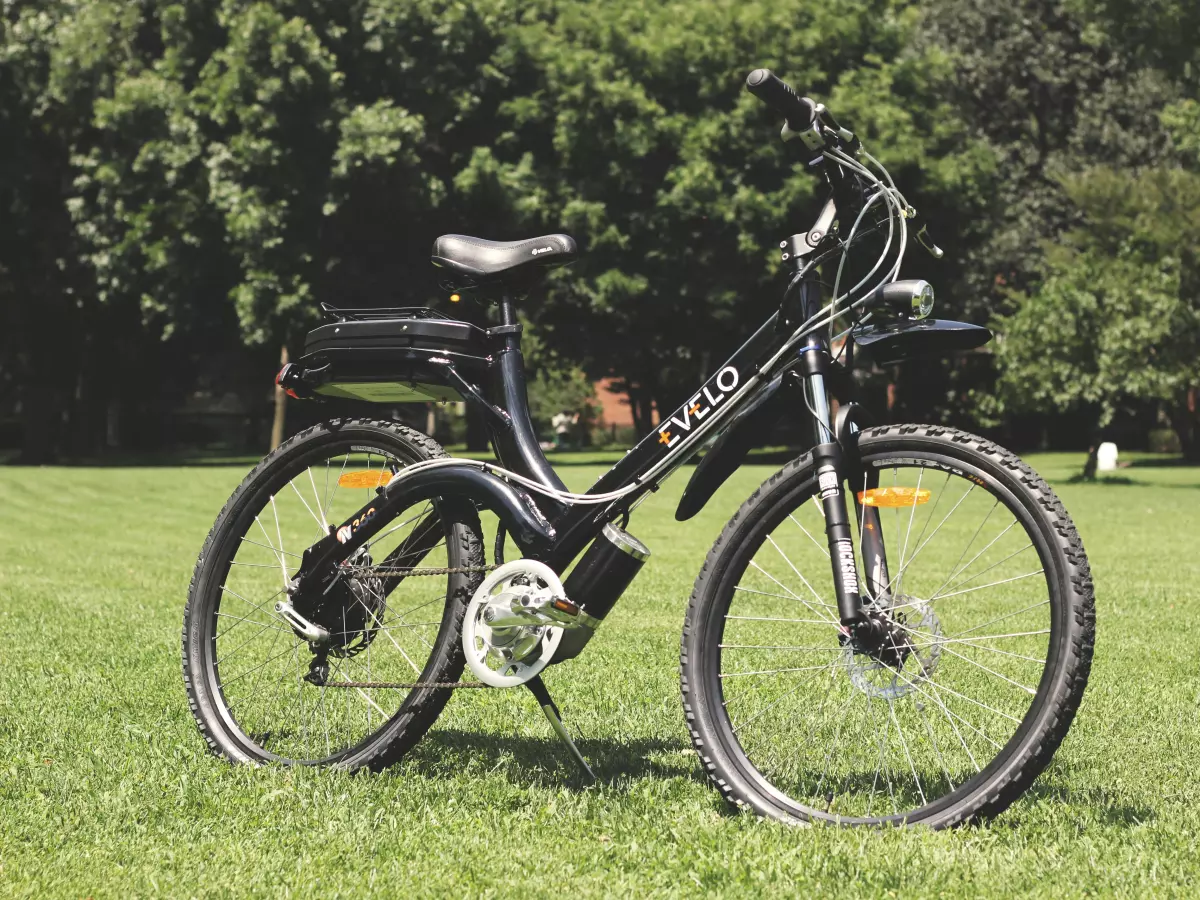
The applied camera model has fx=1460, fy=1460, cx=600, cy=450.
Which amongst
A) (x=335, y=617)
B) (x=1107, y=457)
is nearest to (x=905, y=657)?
(x=335, y=617)

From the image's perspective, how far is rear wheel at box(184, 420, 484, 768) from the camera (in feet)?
14.3

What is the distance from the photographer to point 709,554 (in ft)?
12.8

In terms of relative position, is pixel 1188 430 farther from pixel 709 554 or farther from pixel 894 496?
pixel 709 554

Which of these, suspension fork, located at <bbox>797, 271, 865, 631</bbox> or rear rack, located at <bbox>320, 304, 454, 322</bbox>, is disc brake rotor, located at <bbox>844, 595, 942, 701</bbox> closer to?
suspension fork, located at <bbox>797, 271, 865, 631</bbox>

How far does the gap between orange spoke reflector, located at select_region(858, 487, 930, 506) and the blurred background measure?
957 inches

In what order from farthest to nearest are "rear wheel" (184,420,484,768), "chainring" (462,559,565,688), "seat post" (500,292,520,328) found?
1. "seat post" (500,292,520,328)
2. "rear wheel" (184,420,484,768)
3. "chainring" (462,559,565,688)

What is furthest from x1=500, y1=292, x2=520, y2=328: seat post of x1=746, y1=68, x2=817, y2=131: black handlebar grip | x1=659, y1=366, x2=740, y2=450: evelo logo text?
x1=746, y1=68, x2=817, y2=131: black handlebar grip

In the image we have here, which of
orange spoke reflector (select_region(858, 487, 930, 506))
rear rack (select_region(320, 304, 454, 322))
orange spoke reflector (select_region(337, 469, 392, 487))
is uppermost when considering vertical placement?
rear rack (select_region(320, 304, 454, 322))

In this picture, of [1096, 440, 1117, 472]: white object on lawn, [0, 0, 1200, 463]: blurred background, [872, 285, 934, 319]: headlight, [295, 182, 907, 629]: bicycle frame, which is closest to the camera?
[872, 285, 934, 319]: headlight

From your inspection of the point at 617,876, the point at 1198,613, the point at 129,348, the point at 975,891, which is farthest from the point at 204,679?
the point at 129,348

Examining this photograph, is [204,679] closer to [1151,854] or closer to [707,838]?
[707,838]

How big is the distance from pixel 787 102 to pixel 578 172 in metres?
29.8

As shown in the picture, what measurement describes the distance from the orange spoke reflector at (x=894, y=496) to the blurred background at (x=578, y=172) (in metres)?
24.3

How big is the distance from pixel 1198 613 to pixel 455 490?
574cm
